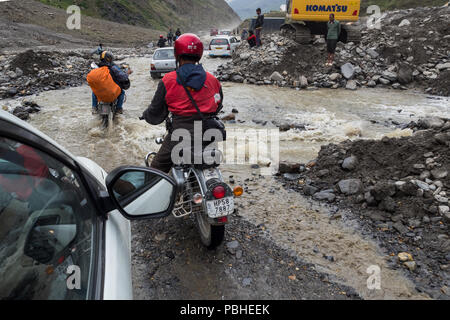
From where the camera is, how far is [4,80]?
12047 millimetres

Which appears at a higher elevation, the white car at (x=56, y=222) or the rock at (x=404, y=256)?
the white car at (x=56, y=222)

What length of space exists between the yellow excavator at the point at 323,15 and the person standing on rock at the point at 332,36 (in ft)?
6.38

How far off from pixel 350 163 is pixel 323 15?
43.2 ft

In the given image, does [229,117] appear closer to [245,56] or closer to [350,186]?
[350,186]

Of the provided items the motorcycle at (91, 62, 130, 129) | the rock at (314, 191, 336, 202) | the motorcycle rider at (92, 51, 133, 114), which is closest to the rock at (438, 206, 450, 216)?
Result: the rock at (314, 191, 336, 202)

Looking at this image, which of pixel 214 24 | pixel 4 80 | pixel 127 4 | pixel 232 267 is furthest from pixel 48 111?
pixel 214 24

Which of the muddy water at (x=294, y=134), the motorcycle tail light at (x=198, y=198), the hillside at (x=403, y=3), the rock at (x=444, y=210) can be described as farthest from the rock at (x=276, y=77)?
the hillside at (x=403, y=3)

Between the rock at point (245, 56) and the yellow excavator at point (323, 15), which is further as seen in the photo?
the rock at point (245, 56)

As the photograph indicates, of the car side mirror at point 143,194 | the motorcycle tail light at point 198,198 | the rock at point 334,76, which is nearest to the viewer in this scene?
the car side mirror at point 143,194

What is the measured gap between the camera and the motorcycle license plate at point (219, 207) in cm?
281

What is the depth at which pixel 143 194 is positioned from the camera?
1.74 meters

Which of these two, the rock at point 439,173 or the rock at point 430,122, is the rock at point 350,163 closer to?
the rock at point 439,173

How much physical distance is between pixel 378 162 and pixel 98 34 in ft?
113

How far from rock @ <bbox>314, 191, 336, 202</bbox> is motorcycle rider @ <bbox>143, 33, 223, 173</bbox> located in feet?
7.10
